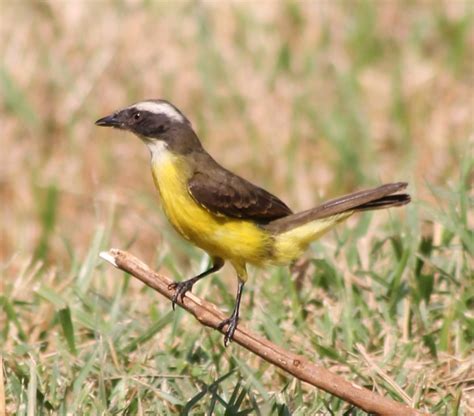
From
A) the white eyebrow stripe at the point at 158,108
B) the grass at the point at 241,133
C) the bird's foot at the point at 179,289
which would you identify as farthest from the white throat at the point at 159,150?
the grass at the point at 241,133

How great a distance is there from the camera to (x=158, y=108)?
4.94 metres

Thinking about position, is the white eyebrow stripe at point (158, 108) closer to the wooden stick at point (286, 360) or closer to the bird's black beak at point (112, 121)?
the bird's black beak at point (112, 121)

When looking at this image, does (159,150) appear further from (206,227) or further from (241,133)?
(241,133)

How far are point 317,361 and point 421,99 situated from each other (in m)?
4.46

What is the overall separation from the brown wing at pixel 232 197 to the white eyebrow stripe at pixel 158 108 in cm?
29

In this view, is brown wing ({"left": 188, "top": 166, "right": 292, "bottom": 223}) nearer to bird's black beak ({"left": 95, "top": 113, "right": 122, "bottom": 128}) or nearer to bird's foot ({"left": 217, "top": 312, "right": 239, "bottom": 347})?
bird's black beak ({"left": 95, "top": 113, "right": 122, "bottom": 128})

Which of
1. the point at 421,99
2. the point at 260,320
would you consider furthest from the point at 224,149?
the point at 260,320

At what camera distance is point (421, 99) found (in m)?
8.81

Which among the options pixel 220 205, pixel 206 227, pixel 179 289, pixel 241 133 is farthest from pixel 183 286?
pixel 241 133

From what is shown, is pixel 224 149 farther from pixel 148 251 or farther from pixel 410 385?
pixel 410 385

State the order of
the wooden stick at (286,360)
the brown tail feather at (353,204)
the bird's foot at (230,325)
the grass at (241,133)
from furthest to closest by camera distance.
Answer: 1. the grass at (241,133)
2. the brown tail feather at (353,204)
3. the bird's foot at (230,325)
4. the wooden stick at (286,360)

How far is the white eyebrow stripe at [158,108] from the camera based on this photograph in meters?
4.93

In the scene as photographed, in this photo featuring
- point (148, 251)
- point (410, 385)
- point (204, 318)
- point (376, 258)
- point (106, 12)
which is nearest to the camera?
point (204, 318)

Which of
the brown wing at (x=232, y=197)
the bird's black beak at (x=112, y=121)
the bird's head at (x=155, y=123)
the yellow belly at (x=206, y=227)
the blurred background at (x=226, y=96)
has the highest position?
the blurred background at (x=226, y=96)
